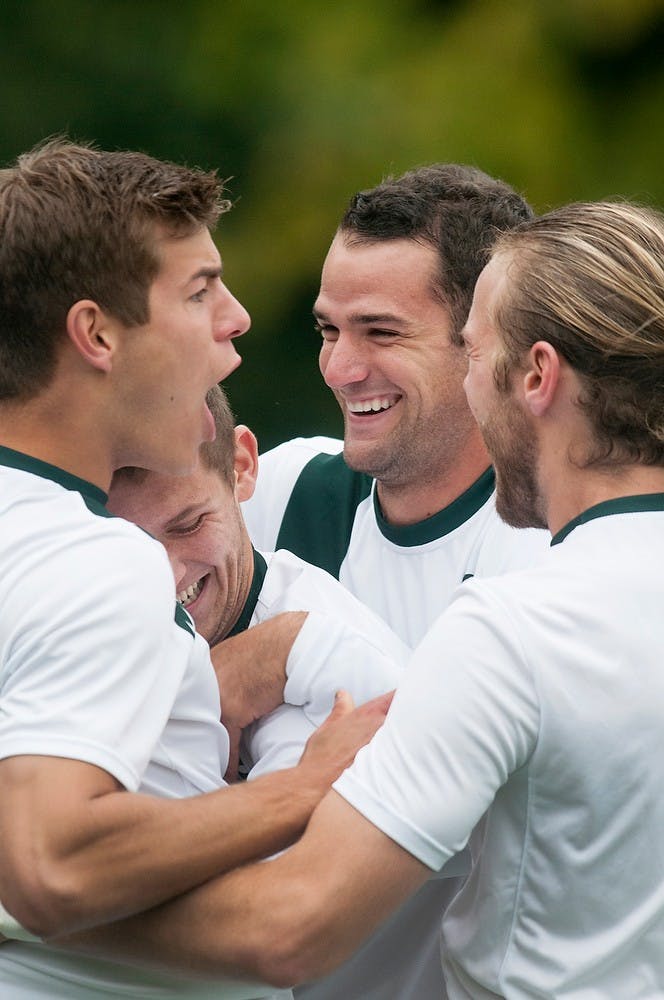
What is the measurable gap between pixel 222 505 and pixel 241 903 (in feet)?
3.72

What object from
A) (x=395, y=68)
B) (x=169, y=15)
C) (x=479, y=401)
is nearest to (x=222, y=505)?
(x=479, y=401)

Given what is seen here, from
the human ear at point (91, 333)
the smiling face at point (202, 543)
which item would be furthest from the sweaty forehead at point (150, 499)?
the human ear at point (91, 333)

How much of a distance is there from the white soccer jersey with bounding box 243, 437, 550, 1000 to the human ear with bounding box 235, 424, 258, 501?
1.68 ft

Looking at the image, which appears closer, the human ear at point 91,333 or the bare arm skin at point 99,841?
the bare arm skin at point 99,841

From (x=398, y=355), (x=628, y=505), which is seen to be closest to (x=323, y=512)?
(x=398, y=355)

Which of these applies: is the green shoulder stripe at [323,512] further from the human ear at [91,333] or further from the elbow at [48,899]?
the elbow at [48,899]

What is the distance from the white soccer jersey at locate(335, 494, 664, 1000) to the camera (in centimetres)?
209

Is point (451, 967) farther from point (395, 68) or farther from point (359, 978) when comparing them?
point (395, 68)

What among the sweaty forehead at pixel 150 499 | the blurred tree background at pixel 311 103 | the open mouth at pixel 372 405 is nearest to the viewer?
the sweaty forehead at pixel 150 499

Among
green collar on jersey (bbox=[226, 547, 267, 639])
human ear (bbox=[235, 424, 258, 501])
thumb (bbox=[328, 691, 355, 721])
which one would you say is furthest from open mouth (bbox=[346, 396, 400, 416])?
thumb (bbox=[328, 691, 355, 721])

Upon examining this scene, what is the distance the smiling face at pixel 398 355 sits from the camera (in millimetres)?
3910

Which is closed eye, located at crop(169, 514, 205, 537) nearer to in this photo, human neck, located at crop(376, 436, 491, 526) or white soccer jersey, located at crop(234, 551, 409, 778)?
white soccer jersey, located at crop(234, 551, 409, 778)

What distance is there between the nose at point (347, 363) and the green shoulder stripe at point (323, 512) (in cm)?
27

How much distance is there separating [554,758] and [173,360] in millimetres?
886
